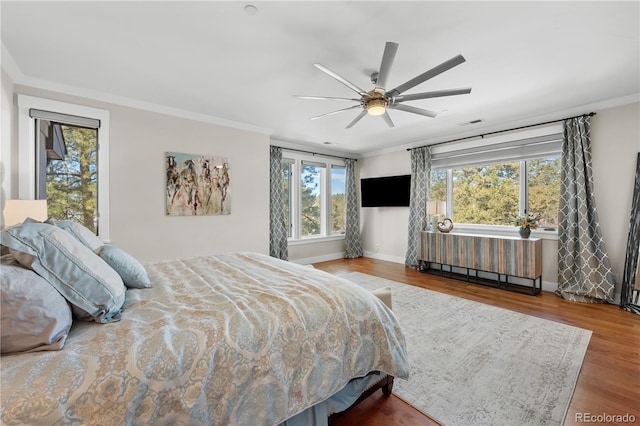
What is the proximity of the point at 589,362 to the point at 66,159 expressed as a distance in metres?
5.39

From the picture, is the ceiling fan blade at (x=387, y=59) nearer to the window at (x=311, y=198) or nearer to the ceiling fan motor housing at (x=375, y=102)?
the ceiling fan motor housing at (x=375, y=102)

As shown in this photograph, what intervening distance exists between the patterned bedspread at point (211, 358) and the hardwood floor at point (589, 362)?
319 mm

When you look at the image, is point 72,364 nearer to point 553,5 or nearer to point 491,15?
point 491,15

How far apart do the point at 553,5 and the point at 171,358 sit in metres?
2.98

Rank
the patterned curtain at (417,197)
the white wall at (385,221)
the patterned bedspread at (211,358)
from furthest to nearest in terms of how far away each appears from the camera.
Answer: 1. the white wall at (385,221)
2. the patterned curtain at (417,197)
3. the patterned bedspread at (211,358)

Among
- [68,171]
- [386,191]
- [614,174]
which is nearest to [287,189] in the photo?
[386,191]

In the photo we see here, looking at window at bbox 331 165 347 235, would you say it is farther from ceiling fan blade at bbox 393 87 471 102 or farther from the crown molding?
ceiling fan blade at bbox 393 87 471 102

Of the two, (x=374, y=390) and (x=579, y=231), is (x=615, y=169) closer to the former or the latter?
(x=579, y=231)

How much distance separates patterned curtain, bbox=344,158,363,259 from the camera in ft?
21.2

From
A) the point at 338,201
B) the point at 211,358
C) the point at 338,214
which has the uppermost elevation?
the point at 338,201

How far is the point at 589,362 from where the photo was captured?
2.16 meters

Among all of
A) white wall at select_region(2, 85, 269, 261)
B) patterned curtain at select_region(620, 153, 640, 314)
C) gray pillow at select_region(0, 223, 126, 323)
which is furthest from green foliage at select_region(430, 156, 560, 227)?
gray pillow at select_region(0, 223, 126, 323)

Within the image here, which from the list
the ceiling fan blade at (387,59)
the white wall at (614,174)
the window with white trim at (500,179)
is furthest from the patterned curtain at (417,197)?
the ceiling fan blade at (387,59)

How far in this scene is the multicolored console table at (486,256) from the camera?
3.89 meters
